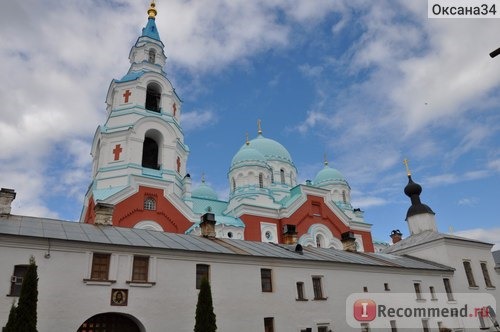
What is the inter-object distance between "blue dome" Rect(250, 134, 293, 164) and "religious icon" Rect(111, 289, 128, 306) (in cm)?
3117

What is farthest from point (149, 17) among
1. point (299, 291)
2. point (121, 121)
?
point (299, 291)

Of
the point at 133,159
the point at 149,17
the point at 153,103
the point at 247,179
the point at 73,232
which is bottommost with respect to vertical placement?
the point at 73,232

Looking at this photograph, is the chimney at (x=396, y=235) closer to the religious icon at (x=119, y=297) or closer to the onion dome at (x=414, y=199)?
the onion dome at (x=414, y=199)

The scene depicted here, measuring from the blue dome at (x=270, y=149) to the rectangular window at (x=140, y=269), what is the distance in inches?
1182

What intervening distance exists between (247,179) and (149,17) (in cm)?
1788

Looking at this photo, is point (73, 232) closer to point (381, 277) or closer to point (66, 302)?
point (66, 302)

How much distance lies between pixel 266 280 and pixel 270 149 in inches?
1142

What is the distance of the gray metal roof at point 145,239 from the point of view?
14.0 m

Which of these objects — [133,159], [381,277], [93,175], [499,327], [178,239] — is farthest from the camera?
[93,175]

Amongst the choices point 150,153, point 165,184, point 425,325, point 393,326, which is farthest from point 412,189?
point 150,153

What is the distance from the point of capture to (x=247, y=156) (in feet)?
129

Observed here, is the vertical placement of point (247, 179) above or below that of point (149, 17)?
below

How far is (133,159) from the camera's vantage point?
92.3 ft

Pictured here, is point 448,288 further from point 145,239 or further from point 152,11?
point 152,11
